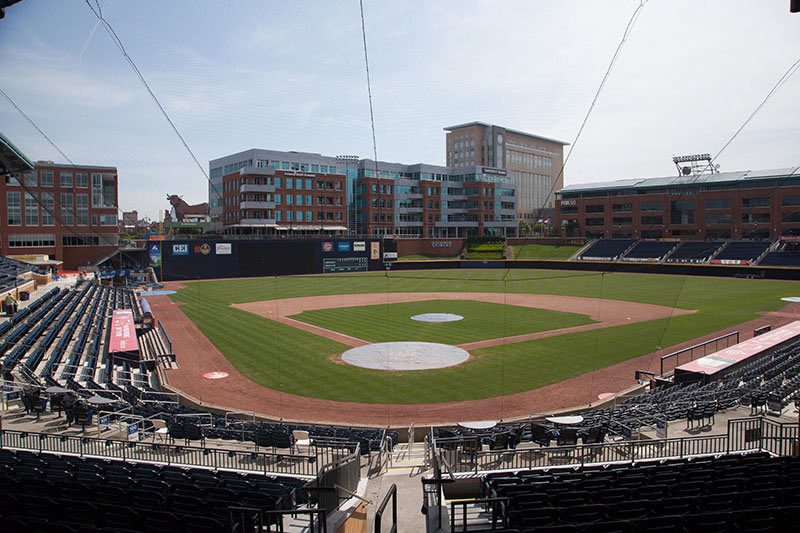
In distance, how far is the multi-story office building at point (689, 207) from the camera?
75.6m

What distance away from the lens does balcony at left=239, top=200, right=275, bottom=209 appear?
7975 centimetres

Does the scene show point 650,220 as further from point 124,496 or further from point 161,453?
point 124,496

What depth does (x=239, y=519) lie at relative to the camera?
6.25m

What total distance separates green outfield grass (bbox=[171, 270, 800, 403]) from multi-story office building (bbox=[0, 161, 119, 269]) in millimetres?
20343

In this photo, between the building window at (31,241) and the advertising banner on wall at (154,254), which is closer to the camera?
the advertising banner on wall at (154,254)

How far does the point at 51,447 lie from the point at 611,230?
3872 inches

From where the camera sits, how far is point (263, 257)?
71875mm

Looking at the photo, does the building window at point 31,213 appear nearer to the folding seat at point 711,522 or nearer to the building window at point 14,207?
the building window at point 14,207

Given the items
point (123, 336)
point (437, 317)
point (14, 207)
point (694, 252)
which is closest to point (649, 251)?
point (694, 252)

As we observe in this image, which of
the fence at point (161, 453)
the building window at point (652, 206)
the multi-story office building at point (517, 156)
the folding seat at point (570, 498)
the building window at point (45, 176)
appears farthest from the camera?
the multi-story office building at point (517, 156)

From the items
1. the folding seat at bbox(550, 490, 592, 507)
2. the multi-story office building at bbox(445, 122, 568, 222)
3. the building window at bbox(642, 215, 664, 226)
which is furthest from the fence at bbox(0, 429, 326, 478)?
the multi-story office building at bbox(445, 122, 568, 222)

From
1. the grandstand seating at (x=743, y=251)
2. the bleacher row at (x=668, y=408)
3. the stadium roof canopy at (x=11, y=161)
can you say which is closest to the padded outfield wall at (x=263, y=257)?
the stadium roof canopy at (x=11, y=161)

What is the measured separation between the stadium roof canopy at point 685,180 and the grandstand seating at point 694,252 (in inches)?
384

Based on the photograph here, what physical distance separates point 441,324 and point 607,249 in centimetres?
6161
